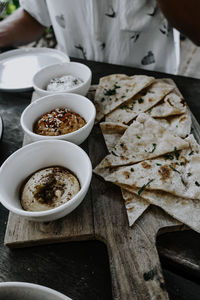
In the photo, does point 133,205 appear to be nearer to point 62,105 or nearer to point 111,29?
point 62,105

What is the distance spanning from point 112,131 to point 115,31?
2.90 feet

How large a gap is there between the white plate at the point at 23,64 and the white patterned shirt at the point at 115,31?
0.73ft

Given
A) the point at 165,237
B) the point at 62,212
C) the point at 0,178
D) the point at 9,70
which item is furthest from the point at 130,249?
the point at 9,70

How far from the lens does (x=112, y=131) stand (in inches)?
56.6

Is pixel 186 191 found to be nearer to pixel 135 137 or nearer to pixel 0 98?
pixel 135 137

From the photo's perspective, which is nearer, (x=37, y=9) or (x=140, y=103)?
(x=140, y=103)

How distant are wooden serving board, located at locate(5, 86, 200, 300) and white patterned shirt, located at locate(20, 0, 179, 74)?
4.15 feet

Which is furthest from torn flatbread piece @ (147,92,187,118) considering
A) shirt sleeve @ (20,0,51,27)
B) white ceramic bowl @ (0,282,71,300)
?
shirt sleeve @ (20,0,51,27)

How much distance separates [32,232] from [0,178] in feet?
0.82

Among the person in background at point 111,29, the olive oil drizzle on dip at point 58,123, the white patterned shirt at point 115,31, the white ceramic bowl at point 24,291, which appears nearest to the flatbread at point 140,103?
the olive oil drizzle on dip at point 58,123

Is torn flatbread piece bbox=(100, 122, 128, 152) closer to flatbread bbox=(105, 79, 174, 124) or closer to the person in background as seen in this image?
flatbread bbox=(105, 79, 174, 124)

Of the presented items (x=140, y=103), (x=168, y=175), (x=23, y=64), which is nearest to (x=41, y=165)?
(x=168, y=175)

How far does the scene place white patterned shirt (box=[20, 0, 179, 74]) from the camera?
177cm

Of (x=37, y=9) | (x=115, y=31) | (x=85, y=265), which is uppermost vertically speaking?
(x=37, y=9)
